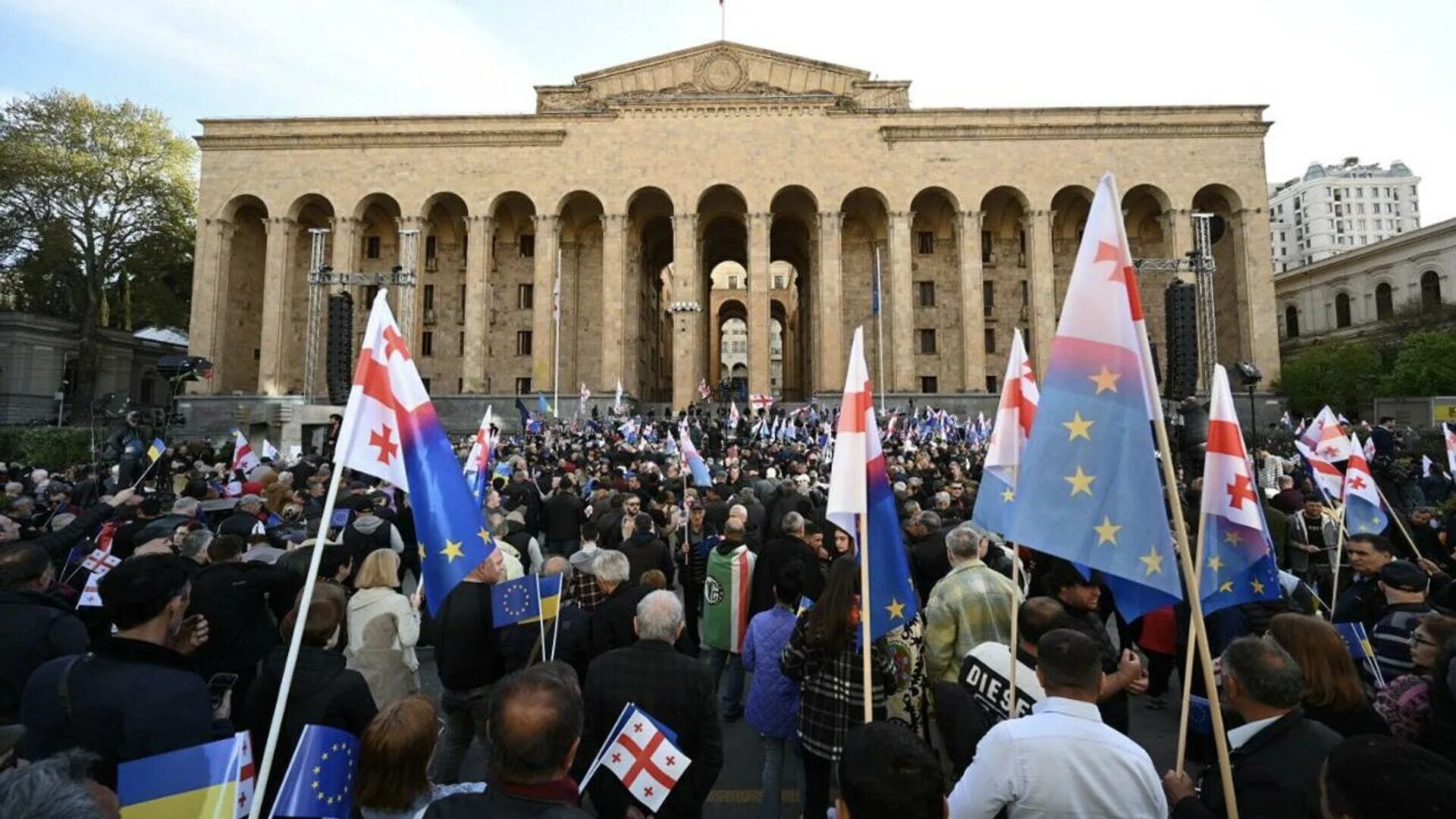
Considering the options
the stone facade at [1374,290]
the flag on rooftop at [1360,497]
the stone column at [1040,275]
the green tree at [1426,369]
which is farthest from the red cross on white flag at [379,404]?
the stone facade at [1374,290]

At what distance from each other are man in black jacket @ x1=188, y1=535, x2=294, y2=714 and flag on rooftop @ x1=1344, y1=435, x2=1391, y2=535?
8788 millimetres

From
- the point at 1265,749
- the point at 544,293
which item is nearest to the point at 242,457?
the point at 1265,749

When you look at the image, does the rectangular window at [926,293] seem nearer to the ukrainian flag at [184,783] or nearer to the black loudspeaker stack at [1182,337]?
the black loudspeaker stack at [1182,337]

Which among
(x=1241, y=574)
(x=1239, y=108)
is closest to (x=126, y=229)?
(x=1241, y=574)

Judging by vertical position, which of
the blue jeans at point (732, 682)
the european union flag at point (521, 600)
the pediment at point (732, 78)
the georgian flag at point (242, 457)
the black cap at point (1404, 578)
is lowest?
the blue jeans at point (732, 682)

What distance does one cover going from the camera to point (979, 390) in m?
33.1

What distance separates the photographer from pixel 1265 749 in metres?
2.43

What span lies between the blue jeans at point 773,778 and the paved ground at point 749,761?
435mm

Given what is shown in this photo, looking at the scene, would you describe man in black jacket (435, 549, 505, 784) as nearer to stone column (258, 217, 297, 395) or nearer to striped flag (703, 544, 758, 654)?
striped flag (703, 544, 758, 654)

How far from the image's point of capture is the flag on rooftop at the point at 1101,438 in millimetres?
2938

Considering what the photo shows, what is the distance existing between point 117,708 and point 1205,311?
34.5 metres

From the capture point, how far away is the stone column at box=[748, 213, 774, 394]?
33.6 meters

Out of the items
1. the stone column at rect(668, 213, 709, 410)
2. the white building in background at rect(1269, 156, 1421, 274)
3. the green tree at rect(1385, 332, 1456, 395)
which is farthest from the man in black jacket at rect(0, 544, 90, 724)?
the white building in background at rect(1269, 156, 1421, 274)

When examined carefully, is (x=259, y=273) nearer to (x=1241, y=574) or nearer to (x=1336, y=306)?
(x=1241, y=574)
